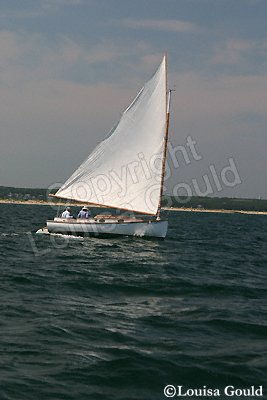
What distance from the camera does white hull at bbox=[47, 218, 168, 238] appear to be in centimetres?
3441

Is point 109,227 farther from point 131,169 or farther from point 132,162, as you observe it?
point 132,162

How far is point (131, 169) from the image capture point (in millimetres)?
33906

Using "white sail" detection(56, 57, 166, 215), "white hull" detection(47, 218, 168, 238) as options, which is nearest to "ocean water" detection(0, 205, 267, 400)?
"white hull" detection(47, 218, 168, 238)

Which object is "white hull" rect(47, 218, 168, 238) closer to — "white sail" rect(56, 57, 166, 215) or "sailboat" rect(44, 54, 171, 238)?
"sailboat" rect(44, 54, 171, 238)

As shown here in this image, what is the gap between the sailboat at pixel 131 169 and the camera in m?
33.7

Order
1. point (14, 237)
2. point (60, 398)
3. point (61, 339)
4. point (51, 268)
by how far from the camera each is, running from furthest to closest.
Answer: point (14, 237) → point (51, 268) → point (61, 339) → point (60, 398)

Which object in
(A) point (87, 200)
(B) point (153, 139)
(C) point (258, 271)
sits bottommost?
(C) point (258, 271)

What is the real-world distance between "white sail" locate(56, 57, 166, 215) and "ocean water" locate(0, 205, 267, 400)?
12.4 m

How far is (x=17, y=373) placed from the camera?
8344 mm

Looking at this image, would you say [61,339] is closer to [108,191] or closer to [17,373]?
[17,373]

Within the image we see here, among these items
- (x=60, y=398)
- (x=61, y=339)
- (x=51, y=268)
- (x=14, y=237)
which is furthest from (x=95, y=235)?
(x=60, y=398)

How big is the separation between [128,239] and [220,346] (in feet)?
79.6

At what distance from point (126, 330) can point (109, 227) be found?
2341 cm

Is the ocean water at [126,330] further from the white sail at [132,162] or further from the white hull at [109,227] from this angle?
the white sail at [132,162]
